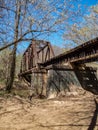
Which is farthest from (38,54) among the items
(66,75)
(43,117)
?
(43,117)

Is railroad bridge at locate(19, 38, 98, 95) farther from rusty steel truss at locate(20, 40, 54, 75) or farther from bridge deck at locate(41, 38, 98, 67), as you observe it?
rusty steel truss at locate(20, 40, 54, 75)

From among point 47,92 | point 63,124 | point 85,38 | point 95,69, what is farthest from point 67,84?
point 85,38

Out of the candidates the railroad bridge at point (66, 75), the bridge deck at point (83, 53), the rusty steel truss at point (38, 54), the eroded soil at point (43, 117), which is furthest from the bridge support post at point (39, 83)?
the rusty steel truss at point (38, 54)

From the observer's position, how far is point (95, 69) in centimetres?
1681

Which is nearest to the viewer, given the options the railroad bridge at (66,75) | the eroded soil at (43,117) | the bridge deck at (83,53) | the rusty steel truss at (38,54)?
the eroded soil at (43,117)

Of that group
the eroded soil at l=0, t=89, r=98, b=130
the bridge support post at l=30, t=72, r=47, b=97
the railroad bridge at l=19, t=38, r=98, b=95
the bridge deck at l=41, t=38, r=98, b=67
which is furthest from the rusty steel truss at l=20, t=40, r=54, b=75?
the eroded soil at l=0, t=89, r=98, b=130

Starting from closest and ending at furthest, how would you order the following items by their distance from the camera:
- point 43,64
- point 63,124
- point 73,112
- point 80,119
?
point 63,124, point 80,119, point 73,112, point 43,64

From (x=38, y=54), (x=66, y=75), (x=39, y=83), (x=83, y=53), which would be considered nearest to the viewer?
(x=83, y=53)

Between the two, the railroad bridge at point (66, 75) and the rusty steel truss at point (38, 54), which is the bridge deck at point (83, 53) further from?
the rusty steel truss at point (38, 54)

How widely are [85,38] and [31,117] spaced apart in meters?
24.7

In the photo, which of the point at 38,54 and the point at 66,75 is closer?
the point at 66,75

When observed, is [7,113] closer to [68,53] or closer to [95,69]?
[68,53]

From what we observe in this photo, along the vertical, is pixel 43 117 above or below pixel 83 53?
below

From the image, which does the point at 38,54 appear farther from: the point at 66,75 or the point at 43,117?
the point at 43,117
